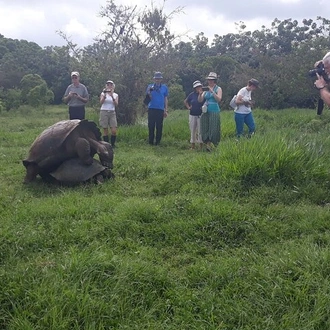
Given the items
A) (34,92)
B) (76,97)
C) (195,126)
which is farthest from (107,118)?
(34,92)

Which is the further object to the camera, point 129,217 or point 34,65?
point 34,65

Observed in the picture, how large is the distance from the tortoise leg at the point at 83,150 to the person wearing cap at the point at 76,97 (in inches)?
108

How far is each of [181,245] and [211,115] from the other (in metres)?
4.29

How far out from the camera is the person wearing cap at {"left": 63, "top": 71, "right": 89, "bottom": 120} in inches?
319

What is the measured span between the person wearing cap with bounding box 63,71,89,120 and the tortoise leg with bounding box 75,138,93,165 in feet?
9.04

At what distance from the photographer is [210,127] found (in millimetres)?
7613

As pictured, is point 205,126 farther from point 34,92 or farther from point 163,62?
point 34,92

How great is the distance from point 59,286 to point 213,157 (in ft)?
10.7

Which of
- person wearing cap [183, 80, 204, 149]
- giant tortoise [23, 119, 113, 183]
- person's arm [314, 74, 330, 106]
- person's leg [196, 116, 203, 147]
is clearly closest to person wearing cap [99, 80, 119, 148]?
person wearing cap [183, 80, 204, 149]

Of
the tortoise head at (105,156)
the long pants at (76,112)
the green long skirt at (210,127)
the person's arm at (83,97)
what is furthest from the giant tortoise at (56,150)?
the green long skirt at (210,127)

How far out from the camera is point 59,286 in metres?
2.75

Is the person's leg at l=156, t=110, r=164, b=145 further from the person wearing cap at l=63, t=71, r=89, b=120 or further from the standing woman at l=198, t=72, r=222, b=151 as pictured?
→ the person wearing cap at l=63, t=71, r=89, b=120

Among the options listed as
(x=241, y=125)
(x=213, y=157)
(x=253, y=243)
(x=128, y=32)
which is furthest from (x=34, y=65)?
(x=253, y=243)

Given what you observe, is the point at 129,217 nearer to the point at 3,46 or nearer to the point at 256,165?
the point at 256,165
